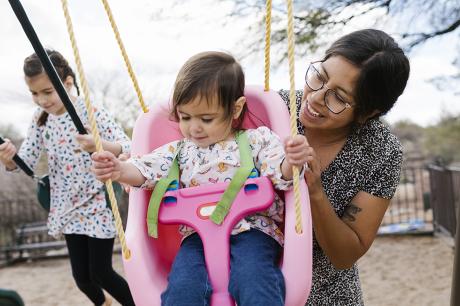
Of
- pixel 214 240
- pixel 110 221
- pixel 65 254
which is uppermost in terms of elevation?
pixel 214 240

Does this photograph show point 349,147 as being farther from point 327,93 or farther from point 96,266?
point 96,266

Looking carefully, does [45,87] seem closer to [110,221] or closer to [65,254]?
[110,221]

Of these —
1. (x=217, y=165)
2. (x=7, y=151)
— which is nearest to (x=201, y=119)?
(x=217, y=165)

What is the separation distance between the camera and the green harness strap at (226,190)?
1.66 m

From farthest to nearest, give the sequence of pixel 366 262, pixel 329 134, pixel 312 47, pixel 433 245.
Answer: pixel 433 245 < pixel 366 262 < pixel 312 47 < pixel 329 134

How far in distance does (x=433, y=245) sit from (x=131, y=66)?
8.08 meters

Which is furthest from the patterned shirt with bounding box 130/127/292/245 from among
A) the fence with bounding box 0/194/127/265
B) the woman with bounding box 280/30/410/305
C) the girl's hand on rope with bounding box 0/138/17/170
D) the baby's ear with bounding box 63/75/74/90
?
the fence with bounding box 0/194/127/265

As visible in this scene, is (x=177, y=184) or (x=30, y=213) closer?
(x=177, y=184)

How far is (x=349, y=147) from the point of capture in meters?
1.91

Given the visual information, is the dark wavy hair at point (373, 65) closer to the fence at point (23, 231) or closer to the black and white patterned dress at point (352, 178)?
the black and white patterned dress at point (352, 178)

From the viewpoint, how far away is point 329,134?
1934mm

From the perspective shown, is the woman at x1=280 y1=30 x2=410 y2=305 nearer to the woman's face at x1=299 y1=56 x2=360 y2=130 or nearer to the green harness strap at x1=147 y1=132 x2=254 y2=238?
the woman's face at x1=299 y1=56 x2=360 y2=130

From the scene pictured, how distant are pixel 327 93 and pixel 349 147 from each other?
9.5 inches

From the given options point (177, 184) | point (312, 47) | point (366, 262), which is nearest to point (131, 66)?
point (177, 184)
